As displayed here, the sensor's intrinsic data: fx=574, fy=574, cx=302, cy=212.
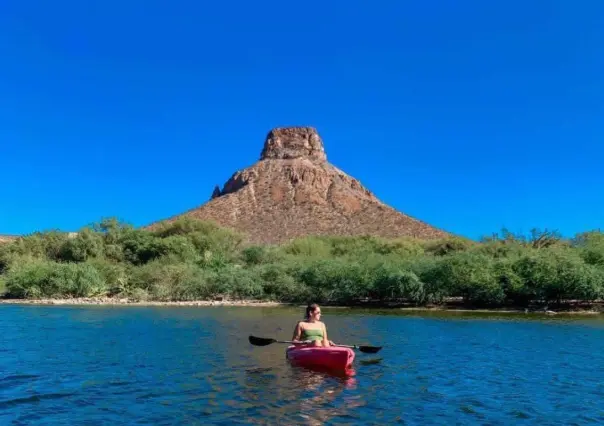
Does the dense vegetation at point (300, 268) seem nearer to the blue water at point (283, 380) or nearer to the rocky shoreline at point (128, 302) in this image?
the rocky shoreline at point (128, 302)

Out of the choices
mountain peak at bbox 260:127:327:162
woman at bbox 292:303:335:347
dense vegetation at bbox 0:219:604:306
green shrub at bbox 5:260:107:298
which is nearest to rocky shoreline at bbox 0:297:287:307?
dense vegetation at bbox 0:219:604:306

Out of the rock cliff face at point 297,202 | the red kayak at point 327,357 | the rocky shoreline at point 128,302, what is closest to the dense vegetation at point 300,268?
the rocky shoreline at point 128,302

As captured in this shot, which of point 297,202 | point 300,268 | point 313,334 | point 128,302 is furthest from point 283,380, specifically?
point 297,202

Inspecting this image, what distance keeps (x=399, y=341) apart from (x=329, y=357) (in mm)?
9403

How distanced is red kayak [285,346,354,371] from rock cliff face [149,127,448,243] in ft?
260

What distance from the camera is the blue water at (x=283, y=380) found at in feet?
39.7

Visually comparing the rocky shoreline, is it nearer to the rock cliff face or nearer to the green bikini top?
the green bikini top

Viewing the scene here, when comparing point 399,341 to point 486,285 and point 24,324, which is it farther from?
point 486,285

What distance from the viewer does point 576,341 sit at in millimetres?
25375

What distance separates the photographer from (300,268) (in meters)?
59.1

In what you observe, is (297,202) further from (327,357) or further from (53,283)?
(327,357)

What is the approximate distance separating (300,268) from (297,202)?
189 ft

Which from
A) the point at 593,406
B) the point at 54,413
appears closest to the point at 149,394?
the point at 54,413

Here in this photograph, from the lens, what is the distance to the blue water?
39.7 feet
